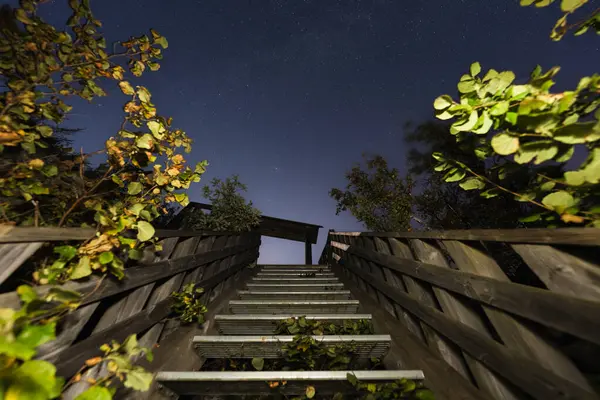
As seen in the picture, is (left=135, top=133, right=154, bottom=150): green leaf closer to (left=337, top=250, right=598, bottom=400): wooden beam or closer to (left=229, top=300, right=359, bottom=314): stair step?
(left=229, top=300, right=359, bottom=314): stair step

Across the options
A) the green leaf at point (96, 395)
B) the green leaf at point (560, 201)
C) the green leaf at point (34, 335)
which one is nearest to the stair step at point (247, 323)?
the green leaf at point (96, 395)

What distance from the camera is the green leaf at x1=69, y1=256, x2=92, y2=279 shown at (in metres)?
1.20

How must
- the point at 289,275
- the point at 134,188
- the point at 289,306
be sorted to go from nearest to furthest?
the point at 134,188 < the point at 289,306 < the point at 289,275

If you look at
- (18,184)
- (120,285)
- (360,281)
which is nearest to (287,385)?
(120,285)

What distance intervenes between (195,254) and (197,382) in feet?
4.44

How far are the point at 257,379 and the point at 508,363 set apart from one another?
1.46 m

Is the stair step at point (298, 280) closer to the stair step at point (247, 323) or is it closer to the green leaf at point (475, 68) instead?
the stair step at point (247, 323)

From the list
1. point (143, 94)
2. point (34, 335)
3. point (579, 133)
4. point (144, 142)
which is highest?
point (143, 94)

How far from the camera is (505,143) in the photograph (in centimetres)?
96

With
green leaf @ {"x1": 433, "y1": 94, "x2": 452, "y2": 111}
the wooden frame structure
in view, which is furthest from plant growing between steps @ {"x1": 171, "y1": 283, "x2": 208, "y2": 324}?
the wooden frame structure

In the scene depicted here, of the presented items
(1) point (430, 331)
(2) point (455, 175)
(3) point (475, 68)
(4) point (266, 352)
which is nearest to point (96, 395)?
(4) point (266, 352)

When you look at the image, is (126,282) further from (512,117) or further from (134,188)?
(512,117)

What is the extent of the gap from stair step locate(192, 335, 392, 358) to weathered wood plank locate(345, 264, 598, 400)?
527 mm

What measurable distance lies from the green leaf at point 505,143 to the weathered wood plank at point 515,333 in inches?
23.8
